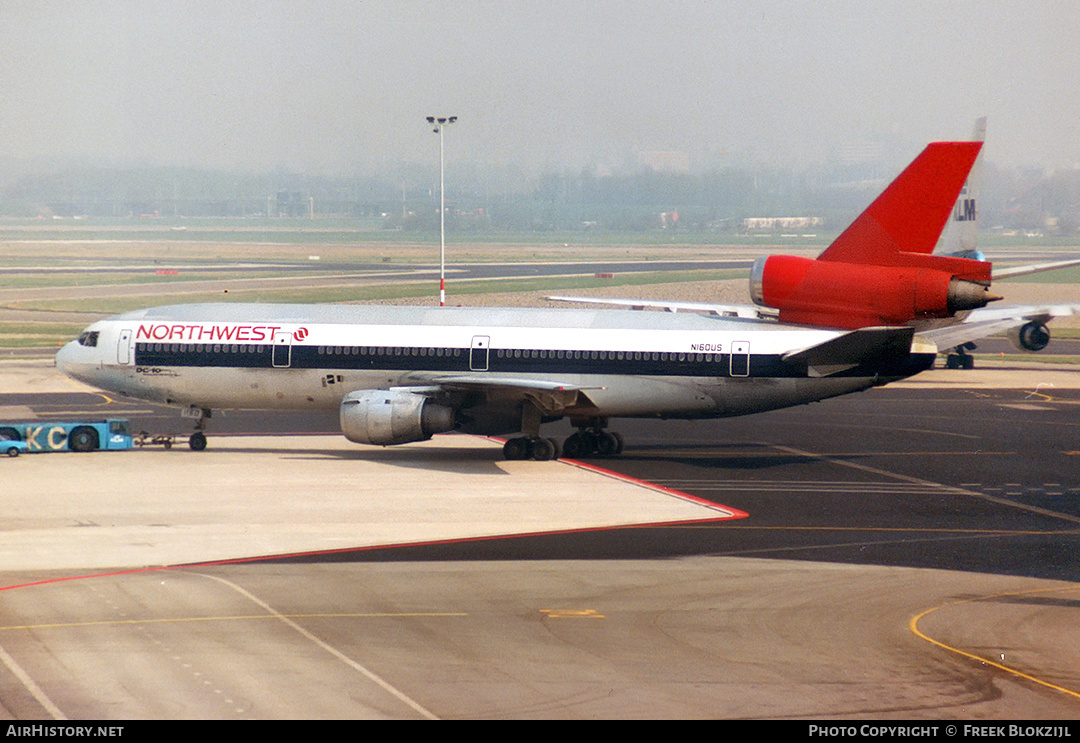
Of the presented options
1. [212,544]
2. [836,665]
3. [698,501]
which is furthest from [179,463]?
[836,665]

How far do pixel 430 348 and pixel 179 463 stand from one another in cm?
919

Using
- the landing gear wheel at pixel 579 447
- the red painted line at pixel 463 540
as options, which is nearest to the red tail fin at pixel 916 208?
the red painted line at pixel 463 540

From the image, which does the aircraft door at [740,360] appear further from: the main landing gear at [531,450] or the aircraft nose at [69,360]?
the aircraft nose at [69,360]

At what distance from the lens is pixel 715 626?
74.6ft

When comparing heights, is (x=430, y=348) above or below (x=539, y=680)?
above

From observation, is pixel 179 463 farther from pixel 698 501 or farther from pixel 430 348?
pixel 698 501

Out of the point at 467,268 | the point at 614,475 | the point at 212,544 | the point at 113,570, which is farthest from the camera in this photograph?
the point at 467,268

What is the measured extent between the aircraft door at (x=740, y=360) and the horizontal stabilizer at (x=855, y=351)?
122 centimetres

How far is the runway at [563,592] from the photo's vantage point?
18.6 m

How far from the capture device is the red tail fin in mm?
38812

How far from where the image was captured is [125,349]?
44906mm

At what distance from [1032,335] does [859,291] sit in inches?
1155

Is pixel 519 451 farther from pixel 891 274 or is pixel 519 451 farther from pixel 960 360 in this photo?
pixel 960 360
